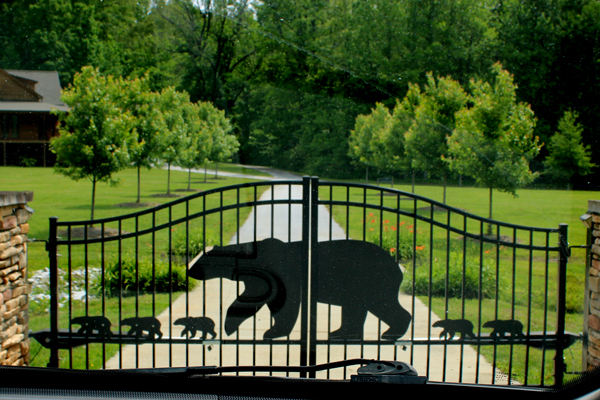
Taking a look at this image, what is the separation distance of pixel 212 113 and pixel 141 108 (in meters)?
0.38

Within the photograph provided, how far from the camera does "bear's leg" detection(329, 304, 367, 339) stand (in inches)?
95.9

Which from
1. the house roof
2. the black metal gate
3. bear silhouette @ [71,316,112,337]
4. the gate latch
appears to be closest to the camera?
the gate latch

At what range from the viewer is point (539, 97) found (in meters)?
1.88

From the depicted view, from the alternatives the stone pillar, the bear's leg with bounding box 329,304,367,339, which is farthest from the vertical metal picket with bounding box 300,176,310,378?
the stone pillar

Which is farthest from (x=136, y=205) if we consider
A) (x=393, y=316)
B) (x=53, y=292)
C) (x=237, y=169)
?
(x=393, y=316)

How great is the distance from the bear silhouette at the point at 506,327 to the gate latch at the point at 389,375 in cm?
137

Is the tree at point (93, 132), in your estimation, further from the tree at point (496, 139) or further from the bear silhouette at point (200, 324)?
the tree at point (496, 139)

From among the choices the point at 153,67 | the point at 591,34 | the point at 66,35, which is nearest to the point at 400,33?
the point at 591,34

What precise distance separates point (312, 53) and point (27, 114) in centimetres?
121

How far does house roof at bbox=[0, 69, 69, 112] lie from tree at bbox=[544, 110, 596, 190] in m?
2.11

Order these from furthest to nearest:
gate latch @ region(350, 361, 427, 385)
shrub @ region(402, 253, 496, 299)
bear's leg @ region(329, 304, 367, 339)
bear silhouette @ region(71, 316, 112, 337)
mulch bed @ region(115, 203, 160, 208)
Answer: shrub @ region(402, 253, 496, 299), mulch bed @ region(115, 203, 160, 208), bear silhouette @ region(71, 316, 112, 337), bear's leg @ region(329, 304, 367, 339), gate latch @ region(350, 361, 427, 385)

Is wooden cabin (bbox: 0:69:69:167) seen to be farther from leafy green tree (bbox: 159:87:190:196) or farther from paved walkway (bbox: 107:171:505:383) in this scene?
paved walkway (bbox: 107:171:505:383)

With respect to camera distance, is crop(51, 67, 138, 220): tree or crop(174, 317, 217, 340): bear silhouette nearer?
crop(51, 67, 138, 220): tree

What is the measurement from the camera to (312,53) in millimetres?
1907
